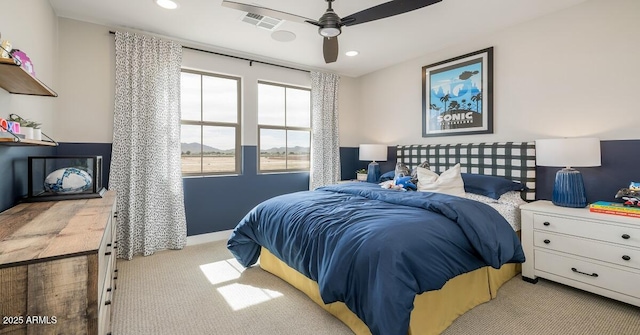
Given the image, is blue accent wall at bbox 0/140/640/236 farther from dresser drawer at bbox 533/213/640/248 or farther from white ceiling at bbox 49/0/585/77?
white ceiling at bbox 49/0/585/77

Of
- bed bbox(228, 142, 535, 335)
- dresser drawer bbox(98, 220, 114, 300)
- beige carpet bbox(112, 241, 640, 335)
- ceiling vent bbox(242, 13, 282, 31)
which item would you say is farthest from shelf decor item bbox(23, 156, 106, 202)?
ceiling vent bbox(242, 13, 282, 31)

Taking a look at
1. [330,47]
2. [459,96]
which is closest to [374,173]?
[459,96]

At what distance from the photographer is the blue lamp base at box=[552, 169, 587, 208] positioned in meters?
2.49

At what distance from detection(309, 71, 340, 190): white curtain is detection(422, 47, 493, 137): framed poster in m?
1.45

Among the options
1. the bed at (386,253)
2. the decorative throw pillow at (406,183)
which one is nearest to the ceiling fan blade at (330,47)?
the bed at (386,253)

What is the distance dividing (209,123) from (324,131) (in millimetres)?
1782

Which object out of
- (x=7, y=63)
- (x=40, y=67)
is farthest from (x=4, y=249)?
(x=40, y=67)

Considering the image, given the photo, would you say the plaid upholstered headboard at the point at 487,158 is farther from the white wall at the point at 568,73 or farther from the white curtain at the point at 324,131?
the white curtain at the point at 324,131

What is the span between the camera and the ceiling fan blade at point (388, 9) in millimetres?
2139

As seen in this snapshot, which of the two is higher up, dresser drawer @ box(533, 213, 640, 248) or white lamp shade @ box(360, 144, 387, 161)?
white lamp shade @ box(360, 144, 387, 161)

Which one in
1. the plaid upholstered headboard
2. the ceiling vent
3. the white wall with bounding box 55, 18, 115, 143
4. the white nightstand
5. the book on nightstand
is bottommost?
the white nightstand

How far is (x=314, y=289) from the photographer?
221 cm

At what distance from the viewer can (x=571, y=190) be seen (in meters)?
2.51

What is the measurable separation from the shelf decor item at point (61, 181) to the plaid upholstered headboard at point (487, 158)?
12.2 feet
